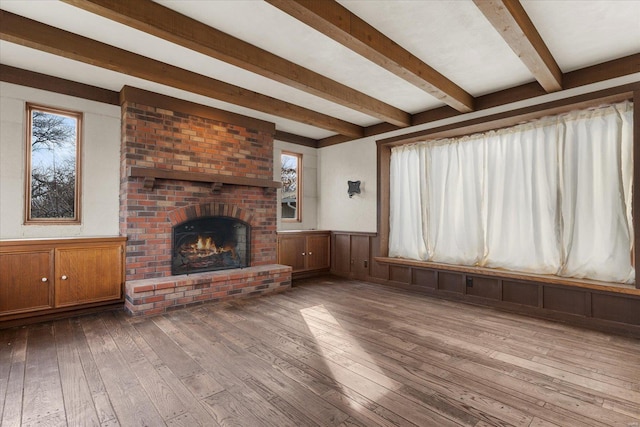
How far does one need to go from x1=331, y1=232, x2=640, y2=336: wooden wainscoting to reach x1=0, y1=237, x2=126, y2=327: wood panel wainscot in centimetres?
366

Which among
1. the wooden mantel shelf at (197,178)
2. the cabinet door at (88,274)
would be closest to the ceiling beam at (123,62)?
the wooden mantel shelf at (197,178)

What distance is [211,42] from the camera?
262cm

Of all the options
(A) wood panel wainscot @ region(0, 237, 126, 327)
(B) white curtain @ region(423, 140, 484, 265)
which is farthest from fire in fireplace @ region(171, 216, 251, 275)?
(B) white curtain @ region(423, 140, 484, 265)

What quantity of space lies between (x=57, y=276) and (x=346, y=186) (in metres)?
4.33

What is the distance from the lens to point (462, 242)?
451cm

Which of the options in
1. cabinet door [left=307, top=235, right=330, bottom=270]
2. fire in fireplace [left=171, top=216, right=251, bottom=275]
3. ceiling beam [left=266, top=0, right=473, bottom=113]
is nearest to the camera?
ceiling beam [left=266, top=0, right=473, bottom=113]

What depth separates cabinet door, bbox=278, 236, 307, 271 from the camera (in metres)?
5.51

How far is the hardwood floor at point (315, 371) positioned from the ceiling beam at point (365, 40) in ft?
8.27

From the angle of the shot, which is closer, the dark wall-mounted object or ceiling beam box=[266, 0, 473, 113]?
ceiling beam box=[266, 0, 473, 113]

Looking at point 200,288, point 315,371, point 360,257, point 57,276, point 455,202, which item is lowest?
point 315,371

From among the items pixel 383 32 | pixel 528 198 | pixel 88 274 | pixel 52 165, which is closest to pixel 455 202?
pixel 528 198

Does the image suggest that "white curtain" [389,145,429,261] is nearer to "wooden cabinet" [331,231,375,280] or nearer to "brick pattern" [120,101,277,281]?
"wooden cabinet" [331,231,375,280]

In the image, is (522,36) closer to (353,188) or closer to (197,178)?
(353,188)

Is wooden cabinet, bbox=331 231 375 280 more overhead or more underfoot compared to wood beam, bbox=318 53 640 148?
more underfoot
